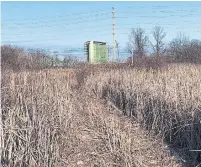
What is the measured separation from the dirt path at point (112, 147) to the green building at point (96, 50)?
20328 millimetres

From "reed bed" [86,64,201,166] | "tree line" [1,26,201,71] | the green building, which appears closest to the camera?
"reed bed" [86,64,201,166]

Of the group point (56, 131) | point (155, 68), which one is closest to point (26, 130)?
point (56, 131)

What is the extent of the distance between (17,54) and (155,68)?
5788mm

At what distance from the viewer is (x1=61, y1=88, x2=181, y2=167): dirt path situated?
4277 mm

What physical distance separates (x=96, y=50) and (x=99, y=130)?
71.5 feet

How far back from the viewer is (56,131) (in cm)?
461

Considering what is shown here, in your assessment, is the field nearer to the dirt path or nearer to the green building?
the dirt path

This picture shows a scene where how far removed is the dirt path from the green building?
800 inches

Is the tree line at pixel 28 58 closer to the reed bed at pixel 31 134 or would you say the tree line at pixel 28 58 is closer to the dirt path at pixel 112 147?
the dirt path at pixel 112 147

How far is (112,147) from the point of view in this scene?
460 centimetres

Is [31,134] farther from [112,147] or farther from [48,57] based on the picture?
[48,57]

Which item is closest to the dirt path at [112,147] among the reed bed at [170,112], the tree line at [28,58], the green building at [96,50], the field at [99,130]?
the field at [99,130]

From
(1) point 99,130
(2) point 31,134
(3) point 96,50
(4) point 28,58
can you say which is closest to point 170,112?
(1) point 99,130

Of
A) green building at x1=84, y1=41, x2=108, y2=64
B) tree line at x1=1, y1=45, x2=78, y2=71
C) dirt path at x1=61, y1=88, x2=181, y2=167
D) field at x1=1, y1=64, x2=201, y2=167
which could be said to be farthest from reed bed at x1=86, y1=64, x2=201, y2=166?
green building at x1=84, y1=41, x2=108, y2=64
